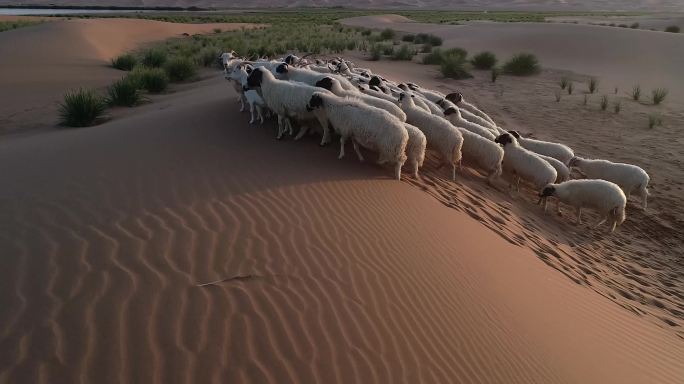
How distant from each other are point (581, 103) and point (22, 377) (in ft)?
56.9

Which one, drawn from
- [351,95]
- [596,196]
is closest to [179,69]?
[351,95]

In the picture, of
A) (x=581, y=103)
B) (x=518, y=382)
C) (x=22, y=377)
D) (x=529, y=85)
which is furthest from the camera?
(x=529, y=85)

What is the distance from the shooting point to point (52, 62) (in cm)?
2003

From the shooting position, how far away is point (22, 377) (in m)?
2.82

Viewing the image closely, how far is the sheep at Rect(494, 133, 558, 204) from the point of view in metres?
8.10

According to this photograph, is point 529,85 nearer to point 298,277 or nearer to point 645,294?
point 645,294

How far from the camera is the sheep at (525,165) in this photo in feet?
26.6

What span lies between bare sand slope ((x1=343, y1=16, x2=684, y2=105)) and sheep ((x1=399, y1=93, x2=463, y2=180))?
13514mm

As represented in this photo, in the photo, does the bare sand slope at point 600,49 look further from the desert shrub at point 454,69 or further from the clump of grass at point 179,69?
the clump of grass at point 179,69

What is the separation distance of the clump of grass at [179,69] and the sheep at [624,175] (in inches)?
575

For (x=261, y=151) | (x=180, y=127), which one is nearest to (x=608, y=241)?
(x=261, y=151)

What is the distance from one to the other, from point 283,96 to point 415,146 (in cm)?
237

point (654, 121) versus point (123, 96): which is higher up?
point (123, 96)

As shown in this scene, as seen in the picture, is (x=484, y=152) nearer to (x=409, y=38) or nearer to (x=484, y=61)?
(x=484, y=61)
